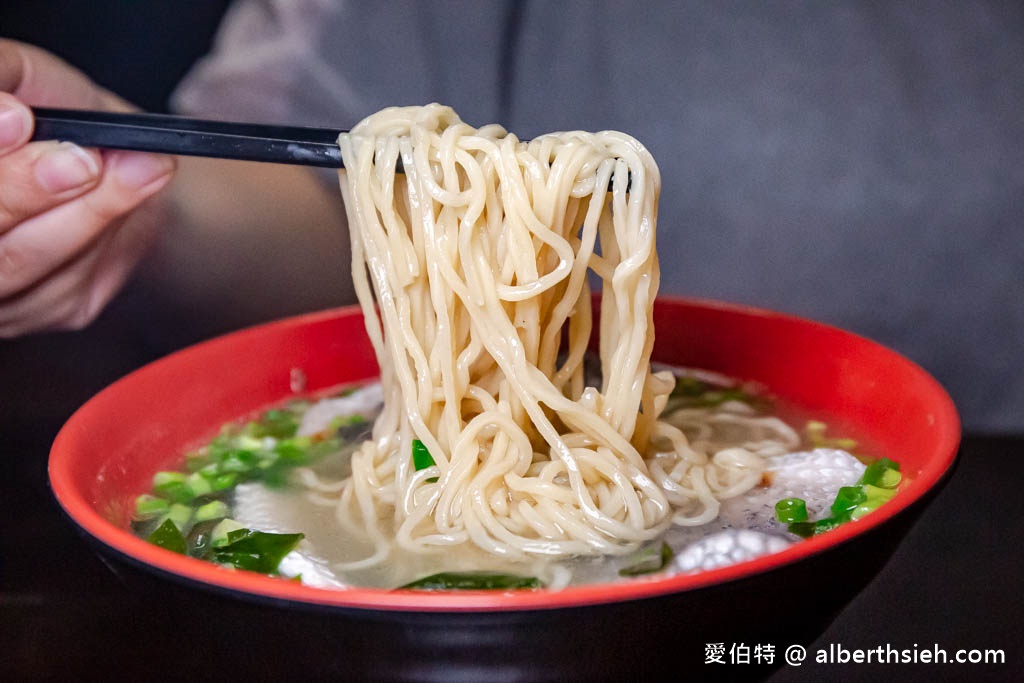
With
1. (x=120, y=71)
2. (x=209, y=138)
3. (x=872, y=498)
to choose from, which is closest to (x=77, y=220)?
(x=209, y=138)

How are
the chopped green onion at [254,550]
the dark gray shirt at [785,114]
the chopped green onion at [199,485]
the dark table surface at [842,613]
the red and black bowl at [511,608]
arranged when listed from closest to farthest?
the red and black bowl at [511,608], the chopped green onion at [254,550], the dark table surface at [842,613], the chopped green onion at [199,485], the dark gray shirt at [785,114]

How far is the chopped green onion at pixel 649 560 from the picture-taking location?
4.29ft

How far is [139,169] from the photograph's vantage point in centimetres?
184

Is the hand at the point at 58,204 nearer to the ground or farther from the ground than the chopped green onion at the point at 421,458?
farther from the ground

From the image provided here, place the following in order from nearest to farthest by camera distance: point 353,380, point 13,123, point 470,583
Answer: point 470,583 < point 13,123 < point 353,380

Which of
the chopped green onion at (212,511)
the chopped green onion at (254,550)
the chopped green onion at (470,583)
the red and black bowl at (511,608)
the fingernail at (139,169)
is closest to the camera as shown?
the red and black bowl at (511,608)

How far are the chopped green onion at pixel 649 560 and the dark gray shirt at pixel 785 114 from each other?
2.10 metres

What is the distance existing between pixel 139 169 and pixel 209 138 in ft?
1.32

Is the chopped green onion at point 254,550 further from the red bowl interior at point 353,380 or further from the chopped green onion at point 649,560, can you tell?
the chopped green onion at point 649,560

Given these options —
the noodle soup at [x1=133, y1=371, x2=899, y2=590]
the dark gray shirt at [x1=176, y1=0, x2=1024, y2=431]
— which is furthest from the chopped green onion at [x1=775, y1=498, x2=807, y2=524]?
the dark gray shirt at [x1=176, y1=0, x2=1024, y2=431]

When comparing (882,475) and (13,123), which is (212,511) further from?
(882,475)

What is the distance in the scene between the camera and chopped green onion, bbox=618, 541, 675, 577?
1.31m

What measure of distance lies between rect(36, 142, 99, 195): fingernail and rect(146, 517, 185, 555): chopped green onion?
71cm

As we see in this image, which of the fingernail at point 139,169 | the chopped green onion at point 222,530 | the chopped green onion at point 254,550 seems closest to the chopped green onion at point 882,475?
the chopped green onion at point 254,550
